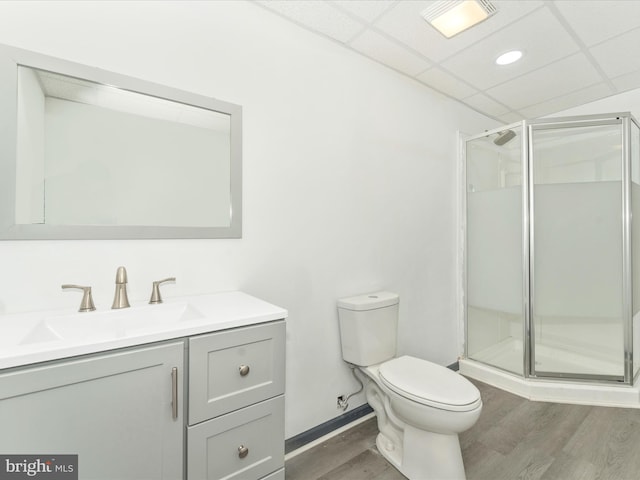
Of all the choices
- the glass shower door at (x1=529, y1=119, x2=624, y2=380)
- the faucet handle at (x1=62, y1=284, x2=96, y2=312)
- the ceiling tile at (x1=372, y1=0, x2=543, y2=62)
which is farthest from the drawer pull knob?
the glass shower door at (x1=529, y1=119, x2=624, y2=380)

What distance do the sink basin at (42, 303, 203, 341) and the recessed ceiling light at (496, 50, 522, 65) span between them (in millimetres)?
2403

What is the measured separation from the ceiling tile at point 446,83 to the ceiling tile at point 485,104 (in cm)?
10

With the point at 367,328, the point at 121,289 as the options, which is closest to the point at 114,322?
the point at 121,289

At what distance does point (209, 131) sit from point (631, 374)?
3.10 meters

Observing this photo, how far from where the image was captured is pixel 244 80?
5.07ft

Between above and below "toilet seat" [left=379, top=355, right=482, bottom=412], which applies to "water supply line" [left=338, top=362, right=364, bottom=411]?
below

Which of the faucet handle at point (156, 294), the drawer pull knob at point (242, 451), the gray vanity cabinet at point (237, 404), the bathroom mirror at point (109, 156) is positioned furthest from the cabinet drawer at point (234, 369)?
the bathroom mirror at point (109, 156)

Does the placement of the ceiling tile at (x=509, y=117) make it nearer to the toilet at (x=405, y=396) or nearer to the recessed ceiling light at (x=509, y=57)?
the recessed ceiling light at (x=509, y=57)

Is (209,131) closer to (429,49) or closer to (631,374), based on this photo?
(429,49)

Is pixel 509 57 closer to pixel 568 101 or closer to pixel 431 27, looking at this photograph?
pixel 431 27

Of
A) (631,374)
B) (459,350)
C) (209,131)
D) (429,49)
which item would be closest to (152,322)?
(209,131)

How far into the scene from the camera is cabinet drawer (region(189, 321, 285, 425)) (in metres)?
0.98

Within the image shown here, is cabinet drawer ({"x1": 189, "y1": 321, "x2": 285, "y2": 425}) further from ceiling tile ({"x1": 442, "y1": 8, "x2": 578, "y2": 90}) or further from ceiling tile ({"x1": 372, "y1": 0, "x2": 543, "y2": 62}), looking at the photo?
ceiling tile ({"x1": 442, "y1": 8, "x2": 578, "y2": 90})

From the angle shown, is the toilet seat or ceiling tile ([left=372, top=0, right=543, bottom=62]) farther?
ceiling tile ([left=372, top=0, right=543, bottom=62])
